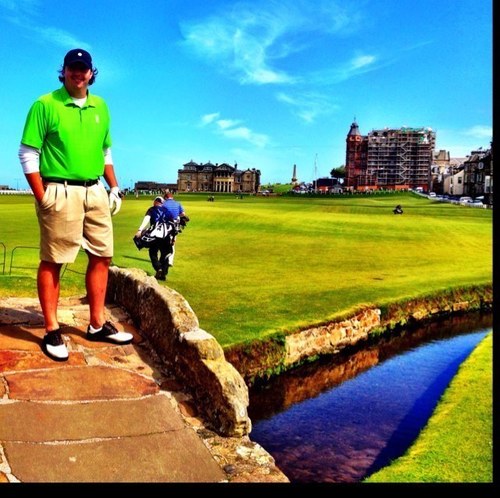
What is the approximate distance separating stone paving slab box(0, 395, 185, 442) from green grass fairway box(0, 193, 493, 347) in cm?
609

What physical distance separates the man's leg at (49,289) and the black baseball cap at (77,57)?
5.91 feet

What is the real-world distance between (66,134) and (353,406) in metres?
7.72

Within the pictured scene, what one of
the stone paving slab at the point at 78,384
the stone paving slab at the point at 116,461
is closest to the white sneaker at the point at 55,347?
the stone paving slab at the point at 78,384

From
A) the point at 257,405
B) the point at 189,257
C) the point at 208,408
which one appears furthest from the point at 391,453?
the point at 189,257

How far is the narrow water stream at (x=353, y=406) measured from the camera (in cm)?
834

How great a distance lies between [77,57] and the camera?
4.78m

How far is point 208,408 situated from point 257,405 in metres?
5.88

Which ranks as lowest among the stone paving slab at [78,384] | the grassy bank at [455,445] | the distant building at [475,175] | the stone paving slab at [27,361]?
the grassy bank at [455,445]

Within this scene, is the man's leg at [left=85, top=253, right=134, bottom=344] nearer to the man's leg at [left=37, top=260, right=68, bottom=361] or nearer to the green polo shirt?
the man's leg at [left=37, top=260, right=68, bottom=361]

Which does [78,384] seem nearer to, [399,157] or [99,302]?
[99,302]

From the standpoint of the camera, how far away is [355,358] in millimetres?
13188

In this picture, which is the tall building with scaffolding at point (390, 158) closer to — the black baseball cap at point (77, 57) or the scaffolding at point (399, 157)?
the scaffolding at point (399, 157)

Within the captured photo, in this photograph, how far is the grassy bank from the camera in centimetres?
609
